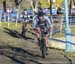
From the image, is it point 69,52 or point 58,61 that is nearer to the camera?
point 58,61

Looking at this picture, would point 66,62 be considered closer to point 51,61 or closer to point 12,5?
point 51,61

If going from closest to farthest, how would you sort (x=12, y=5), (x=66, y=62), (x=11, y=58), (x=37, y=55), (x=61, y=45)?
(x=66, y=62)
(x=11, y=58)
(x=37, y=55)
(x=61, y=45)
(x=12, y=5)

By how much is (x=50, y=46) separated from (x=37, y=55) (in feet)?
11.7

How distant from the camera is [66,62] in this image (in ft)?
42.5

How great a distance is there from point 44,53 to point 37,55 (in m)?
0.74

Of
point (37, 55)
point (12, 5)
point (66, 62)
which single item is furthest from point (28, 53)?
point (12, 5)

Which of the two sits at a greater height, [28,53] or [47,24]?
[47,24]

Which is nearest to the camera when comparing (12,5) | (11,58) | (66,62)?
(66,62)

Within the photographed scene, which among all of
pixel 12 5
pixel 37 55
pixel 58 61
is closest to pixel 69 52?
pixel 37 55

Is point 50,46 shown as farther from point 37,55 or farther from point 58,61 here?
point 58,61

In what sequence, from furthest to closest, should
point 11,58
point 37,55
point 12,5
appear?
point 12,5 → point 37,55 → point 11,58

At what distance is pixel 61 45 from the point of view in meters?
18.0

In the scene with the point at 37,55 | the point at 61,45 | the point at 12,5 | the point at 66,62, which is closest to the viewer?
the point at 66,62

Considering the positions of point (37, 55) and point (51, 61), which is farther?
point (37, 55)
